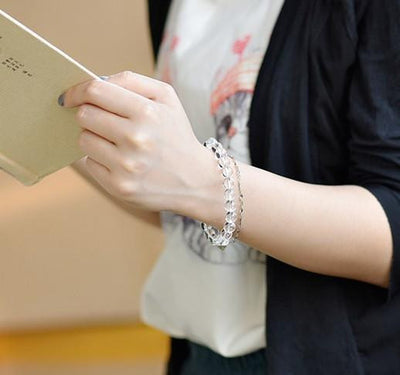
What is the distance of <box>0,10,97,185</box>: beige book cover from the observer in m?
0.57

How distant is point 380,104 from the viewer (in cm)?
65

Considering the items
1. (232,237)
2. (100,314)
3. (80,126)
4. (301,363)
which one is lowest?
(100,314)

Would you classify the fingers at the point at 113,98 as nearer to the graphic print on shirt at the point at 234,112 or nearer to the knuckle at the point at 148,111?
the knuckle at the point at 148,111

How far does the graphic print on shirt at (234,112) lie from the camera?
753mm

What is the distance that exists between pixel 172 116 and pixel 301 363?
307mm

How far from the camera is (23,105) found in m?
0.63

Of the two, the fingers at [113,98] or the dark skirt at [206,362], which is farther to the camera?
the dark skirt at [206,362]

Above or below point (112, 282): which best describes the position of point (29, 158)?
above

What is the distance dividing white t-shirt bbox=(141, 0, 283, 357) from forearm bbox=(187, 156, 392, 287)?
12 cm

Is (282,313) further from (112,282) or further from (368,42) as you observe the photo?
(112,282)

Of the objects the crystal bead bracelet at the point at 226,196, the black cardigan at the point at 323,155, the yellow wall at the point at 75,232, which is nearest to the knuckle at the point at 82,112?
the crystal bead bracelet at the point at 226,196

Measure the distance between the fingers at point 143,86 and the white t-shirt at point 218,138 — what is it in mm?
167

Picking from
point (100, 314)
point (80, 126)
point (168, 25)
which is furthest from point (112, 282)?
point (80, 126)

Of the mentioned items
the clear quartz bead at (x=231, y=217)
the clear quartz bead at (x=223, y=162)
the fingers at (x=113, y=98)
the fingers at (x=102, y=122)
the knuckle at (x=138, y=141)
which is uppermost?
the fingers at (x=113, y=98)
